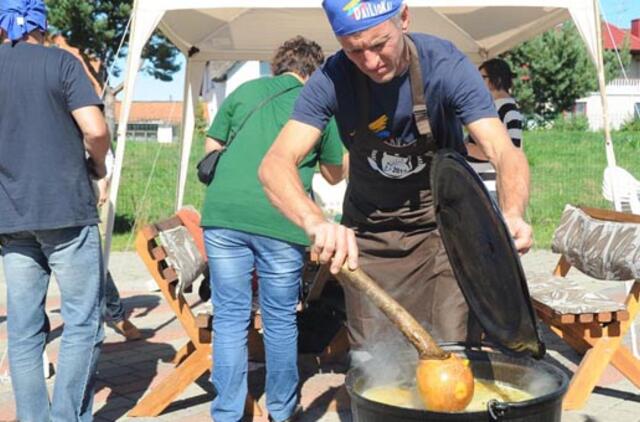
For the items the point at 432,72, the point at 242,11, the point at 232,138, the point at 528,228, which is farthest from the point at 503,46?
the point at 528,228

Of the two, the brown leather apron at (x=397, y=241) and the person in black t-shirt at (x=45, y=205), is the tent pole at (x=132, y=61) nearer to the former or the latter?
the person in black t-shirt at (x=45, y=205)

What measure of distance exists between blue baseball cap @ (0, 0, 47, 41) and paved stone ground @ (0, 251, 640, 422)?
1957 millimetres

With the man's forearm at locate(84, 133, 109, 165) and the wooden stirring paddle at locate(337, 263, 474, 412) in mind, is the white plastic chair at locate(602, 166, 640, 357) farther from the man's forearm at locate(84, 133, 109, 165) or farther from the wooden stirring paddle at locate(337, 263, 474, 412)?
the wooden stirring paddle at locate(337, 263, 474, 412)

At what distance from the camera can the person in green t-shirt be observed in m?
3.75

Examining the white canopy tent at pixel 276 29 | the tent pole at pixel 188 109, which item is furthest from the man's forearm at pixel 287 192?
the tent pole at pixel 188 109

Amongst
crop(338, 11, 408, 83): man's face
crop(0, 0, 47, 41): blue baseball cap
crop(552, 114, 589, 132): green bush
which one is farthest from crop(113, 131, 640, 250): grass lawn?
crop(552, 114, 589, 132): green bush

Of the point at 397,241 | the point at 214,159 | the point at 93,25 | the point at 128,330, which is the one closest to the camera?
the point at 397,241

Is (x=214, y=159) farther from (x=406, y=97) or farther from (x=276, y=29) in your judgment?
(x=276, y=29)

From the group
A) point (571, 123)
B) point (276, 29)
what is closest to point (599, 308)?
point (276, 29)

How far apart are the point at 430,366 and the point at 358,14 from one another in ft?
3.32

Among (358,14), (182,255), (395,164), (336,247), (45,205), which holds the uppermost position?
(358,14)

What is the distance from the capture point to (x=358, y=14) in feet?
7.91

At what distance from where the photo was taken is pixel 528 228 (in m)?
2.15

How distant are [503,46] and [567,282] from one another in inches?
130
